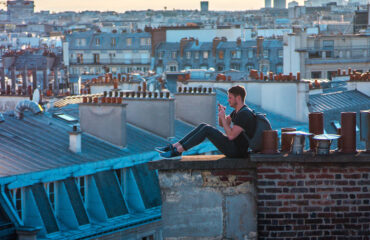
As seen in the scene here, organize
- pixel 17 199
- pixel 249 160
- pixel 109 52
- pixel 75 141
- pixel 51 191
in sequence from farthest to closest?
pixel 109 52, pixel 75 141, pixel 51 191, pixel 17 199, pixel 249 160

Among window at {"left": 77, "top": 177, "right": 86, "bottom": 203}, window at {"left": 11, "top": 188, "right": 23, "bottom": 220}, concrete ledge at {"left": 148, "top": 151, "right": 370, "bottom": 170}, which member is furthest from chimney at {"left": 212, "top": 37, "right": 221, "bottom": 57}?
concrete ledge at {"left": 148, "top": 151, "right": 370, "bottom": 170}

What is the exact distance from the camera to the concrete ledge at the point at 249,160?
9.21 meters

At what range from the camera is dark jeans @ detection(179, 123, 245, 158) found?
9.61 meters

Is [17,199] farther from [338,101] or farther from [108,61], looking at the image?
[108,61]

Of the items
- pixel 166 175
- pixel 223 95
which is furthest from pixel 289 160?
pixel 223 95

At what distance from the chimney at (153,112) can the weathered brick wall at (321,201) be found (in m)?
16.4

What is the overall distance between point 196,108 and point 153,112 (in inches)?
106

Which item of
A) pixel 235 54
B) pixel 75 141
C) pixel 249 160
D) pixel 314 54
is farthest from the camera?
pixel 235 54

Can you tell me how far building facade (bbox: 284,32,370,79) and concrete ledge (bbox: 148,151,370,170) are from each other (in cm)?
4624

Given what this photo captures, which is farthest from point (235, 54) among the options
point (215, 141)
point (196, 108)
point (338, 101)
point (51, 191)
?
point (215, 141)

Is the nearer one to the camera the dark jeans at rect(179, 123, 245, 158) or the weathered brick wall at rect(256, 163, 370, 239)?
the weathered brick wall at rect(256, 163, 370, 239)

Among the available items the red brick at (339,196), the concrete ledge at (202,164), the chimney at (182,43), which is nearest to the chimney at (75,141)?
the concrete ledge at (202,164)

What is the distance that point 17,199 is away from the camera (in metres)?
18.6

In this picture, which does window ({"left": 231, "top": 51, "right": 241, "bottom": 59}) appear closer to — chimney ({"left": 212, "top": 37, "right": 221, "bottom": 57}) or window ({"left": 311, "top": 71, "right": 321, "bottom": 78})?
chimney ({"left": 212, "top": 37, "right": 221, "bottom": 57})
